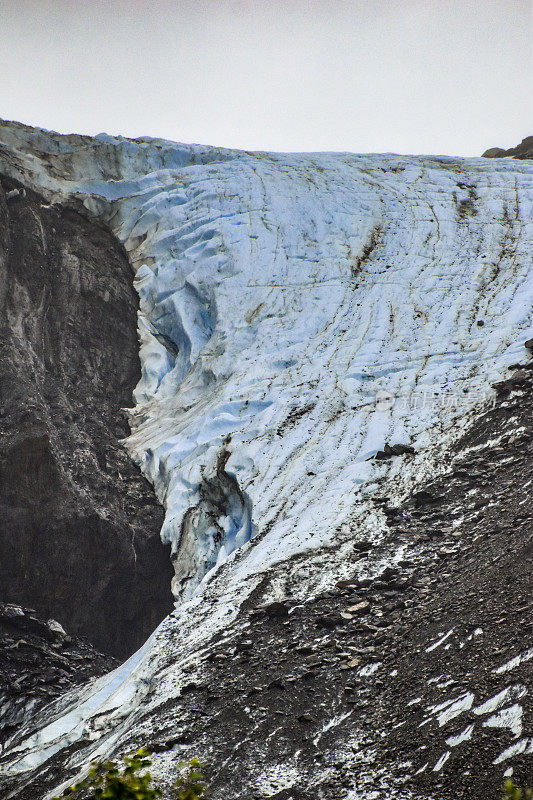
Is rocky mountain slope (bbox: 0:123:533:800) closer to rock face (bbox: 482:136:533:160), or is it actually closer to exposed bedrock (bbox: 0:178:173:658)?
exposed bedrock (bbox: 0:178:173:658)

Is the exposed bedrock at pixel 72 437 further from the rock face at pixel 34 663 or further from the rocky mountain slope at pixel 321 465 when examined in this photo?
the rock face at pixel 34 663

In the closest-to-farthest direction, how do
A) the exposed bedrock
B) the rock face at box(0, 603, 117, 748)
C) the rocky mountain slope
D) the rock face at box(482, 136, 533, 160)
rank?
the rocky mountain slope, the rock face at box(0, 603, 117, 748), the exposed bedrock, the rock face at box(482, 136, 533, 160)

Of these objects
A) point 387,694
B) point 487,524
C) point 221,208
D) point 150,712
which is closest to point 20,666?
point 150,712

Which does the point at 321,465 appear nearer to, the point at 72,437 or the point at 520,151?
the point at 72,437

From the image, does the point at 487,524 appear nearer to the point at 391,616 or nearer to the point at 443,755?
the point at 391,616

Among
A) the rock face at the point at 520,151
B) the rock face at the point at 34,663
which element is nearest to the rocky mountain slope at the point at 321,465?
the rock face at the point at 34,663

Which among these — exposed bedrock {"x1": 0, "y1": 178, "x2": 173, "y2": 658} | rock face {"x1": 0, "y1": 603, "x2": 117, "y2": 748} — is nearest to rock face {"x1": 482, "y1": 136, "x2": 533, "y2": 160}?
exposed bedrock {"x1": 0, "y1": 178, "x2": 173, "y2": 658}
